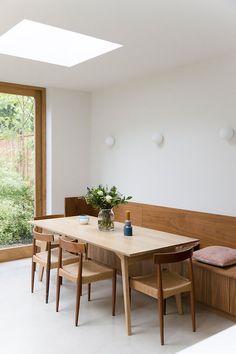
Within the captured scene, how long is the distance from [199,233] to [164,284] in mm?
1177

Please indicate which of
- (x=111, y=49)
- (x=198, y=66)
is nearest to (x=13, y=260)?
(x=111, y=49)

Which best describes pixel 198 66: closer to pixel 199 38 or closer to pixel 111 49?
pixel 199 38

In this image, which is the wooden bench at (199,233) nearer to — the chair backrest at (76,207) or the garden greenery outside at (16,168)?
the chair backrest at (76,207)

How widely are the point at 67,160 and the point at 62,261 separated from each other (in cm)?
215

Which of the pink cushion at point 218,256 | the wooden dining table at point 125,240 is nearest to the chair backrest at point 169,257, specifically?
the wooden dining table at point 125,240

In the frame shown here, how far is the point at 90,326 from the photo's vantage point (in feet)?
10.2

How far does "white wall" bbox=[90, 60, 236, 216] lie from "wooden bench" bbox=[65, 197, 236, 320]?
0.11 meters

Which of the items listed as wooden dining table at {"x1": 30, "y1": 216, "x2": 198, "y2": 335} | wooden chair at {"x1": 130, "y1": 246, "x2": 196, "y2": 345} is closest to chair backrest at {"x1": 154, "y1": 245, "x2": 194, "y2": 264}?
wooden chair at {"x1": 130, "y1": 246, "x2": 196, "y2": 345}

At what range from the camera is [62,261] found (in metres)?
3.65

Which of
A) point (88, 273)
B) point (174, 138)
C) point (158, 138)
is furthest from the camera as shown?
point (158, 138)

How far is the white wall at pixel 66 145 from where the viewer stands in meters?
5.31

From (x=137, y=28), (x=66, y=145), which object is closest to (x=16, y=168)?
(x=66, y=145)

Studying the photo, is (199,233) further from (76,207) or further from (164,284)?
(76,207)

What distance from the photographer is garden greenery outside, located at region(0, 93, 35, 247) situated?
5049 mm
